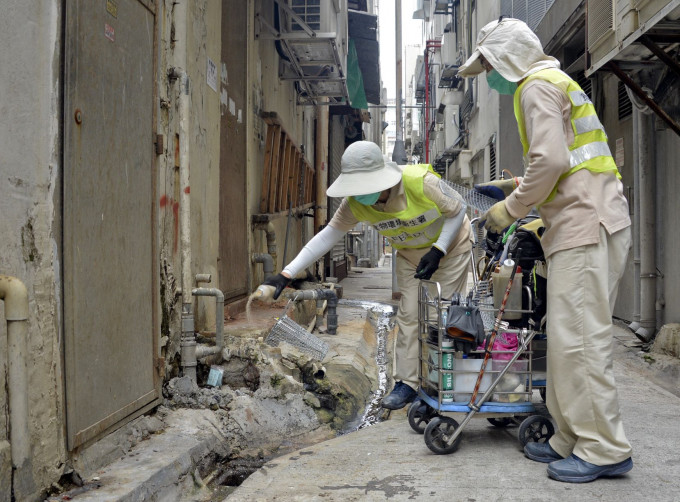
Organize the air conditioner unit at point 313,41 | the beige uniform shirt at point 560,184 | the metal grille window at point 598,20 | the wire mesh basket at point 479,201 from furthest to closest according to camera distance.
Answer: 1. the air conditioner unit at point 313,41
2. the metal grille window at point 598,20
3. the wire mesh basket at point 479,201
4. the beige uniform shirt at point 560,184

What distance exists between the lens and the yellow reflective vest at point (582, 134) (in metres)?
3.37

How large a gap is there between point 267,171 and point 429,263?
539cm

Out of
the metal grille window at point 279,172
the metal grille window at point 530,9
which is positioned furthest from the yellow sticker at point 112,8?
the metal grille window at point 530,9

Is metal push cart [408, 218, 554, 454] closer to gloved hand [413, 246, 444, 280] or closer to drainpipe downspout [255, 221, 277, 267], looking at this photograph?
gloved hand [413, 246, 444, 280]

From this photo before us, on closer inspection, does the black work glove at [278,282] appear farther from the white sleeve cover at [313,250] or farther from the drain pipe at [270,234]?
the drain pipe at [270,234]

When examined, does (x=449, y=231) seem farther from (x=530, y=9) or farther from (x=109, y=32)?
(x=530, y=9)

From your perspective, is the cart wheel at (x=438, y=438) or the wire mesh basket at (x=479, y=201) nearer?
the cart wheel at (x=438, y=438)

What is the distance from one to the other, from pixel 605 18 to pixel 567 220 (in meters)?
4.37

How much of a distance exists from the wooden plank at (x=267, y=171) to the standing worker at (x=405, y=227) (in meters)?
4.57

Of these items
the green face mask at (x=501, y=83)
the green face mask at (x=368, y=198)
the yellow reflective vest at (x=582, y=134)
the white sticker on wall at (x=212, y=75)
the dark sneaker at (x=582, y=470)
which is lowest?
the dark sneaker at (x=582, y=470)

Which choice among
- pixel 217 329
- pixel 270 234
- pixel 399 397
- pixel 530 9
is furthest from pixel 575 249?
pixel 530 9

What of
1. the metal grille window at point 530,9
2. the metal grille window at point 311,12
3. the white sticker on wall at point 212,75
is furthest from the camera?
the metal grille window at point 530,9

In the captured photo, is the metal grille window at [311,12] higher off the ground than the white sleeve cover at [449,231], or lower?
higher

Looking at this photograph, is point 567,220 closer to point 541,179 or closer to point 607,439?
point 541,179
